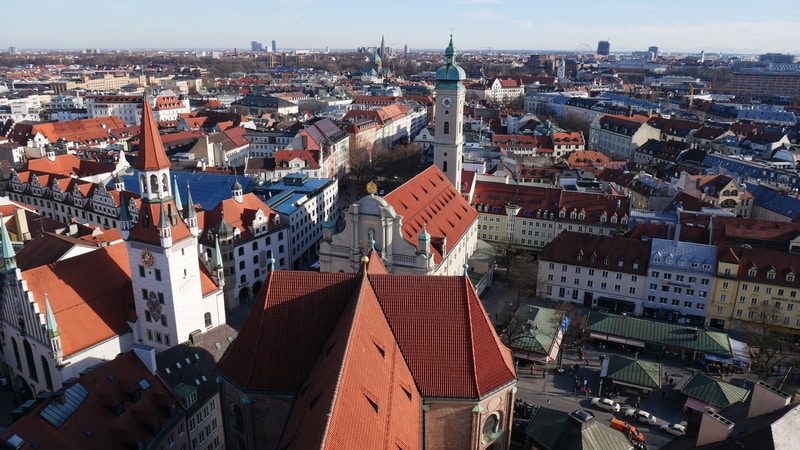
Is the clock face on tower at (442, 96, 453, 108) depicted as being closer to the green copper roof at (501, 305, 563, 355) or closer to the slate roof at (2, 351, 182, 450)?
the green copper roof at (501, 305, 563, 355)

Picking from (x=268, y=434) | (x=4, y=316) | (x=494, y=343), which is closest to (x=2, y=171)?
(x=4, y=316)

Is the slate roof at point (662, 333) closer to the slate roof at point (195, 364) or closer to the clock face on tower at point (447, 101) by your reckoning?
the clock face on tower at point (447, 101)

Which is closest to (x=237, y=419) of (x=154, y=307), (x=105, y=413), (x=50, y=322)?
(x=105, y=413)

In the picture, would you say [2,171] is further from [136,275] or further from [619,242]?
[619,242]

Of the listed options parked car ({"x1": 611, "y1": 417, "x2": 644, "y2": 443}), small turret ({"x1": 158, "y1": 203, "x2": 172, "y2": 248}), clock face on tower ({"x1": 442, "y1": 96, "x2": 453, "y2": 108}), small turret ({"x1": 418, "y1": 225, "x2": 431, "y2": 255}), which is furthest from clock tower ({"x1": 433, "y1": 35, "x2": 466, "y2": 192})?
small turret ({"x1": 158, "y1": 203, "x2": 172, "y2": 248})

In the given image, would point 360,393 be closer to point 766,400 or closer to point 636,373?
point 766,400
